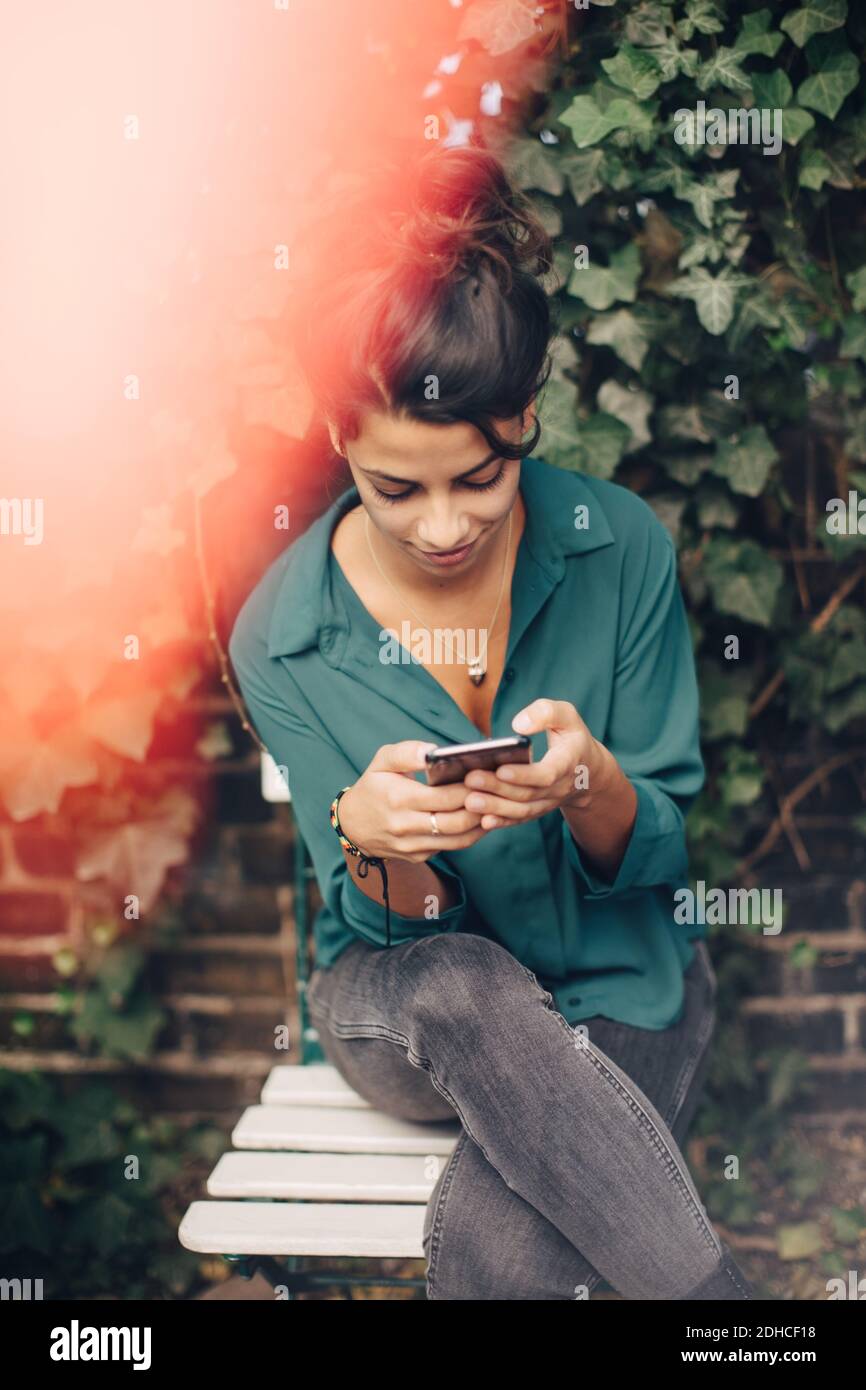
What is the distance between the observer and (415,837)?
159 cm

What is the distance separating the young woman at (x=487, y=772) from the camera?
1583 mm

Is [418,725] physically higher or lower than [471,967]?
higher

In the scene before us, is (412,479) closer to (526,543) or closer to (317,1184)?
(526,543)

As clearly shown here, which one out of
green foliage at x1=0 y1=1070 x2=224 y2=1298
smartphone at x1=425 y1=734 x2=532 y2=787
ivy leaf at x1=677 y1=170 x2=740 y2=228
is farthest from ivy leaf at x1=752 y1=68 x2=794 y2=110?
green foliage at x1=0 y1=1070 x2=224 y2=1298

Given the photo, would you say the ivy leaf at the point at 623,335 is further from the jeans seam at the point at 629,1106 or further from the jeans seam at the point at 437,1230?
the jeans seam at the point at 437,1230

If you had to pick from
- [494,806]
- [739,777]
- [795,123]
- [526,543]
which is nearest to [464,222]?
[526,543]

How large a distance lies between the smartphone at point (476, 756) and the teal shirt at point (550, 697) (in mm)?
289

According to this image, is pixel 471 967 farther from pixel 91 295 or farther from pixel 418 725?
pixel 91 295

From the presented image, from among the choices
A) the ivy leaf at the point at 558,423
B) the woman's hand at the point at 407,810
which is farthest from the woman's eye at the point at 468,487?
the ivy leaf at the point at 558,423

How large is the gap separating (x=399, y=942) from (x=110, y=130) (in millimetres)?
1359

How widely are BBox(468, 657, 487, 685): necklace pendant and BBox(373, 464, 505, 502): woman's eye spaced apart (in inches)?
13.0

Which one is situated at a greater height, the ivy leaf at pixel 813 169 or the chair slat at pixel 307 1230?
the ivy leaf at pixel 813 169

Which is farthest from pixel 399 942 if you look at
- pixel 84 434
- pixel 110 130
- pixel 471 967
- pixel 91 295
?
pixel 110 130

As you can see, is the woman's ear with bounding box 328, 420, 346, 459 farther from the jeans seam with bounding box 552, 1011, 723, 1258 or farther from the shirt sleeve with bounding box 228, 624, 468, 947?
the jeans seam with bounding box 552, 1011, 723, 1258
